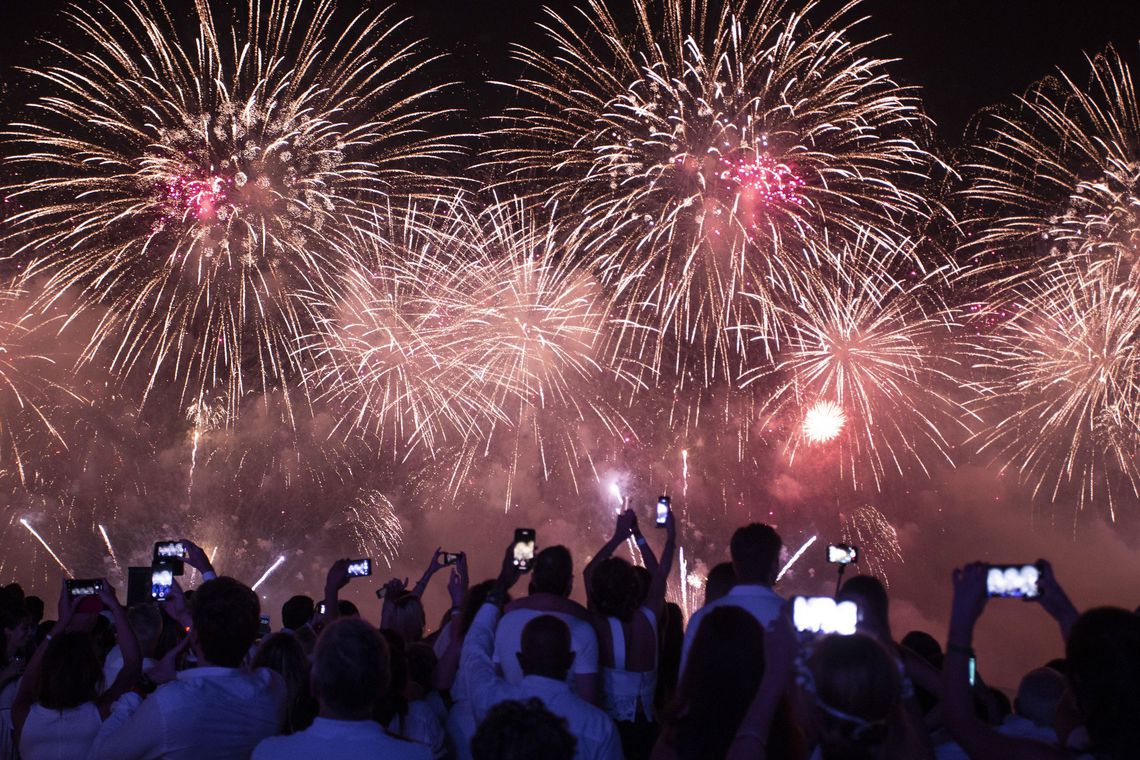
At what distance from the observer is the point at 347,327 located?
26.1m

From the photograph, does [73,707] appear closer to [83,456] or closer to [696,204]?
[696,204]

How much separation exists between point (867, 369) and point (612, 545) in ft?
69.4

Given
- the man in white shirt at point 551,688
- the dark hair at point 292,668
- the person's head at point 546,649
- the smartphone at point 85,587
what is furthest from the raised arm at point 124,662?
the person's head at point 546,649

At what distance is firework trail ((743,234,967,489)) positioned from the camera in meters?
22.5

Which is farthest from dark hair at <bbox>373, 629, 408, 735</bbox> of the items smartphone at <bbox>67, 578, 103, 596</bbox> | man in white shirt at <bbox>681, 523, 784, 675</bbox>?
smartphone at <bbox>67, 578, 103, 596</bbox>

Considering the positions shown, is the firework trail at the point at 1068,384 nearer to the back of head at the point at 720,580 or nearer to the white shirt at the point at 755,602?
the back of head at the point at 720,580

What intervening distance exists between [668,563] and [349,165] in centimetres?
→ 1511

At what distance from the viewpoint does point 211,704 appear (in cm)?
459

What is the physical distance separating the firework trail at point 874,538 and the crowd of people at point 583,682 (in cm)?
2669

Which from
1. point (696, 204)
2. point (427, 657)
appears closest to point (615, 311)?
point (696, 204)

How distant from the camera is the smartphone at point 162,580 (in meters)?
7.04

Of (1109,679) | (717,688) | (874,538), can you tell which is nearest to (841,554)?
(717,688)

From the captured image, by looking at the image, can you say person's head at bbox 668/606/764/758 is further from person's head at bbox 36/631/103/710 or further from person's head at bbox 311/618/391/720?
person's head at bbox 36/631/103/710

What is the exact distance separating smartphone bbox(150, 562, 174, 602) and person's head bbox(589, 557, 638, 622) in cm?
280
